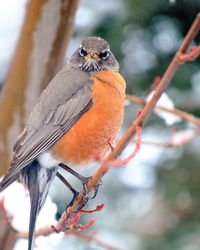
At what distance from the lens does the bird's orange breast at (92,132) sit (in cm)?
329

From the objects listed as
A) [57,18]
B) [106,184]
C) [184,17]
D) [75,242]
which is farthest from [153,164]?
[57,18]

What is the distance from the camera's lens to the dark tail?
3193 mm

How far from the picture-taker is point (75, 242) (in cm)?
485

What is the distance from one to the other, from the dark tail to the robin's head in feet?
2.36

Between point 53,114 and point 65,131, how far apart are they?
172 mm

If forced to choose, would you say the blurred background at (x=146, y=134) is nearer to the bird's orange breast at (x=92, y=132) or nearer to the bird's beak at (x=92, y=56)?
the bird's beak at (x=92, y=56)

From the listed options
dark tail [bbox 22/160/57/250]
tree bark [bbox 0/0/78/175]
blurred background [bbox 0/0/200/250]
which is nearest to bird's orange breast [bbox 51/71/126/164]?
dark tail [bbox 22/160/57/250]

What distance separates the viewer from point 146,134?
4758 millimetres

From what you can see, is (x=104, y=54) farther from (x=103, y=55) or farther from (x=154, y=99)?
(x=154, y=99)

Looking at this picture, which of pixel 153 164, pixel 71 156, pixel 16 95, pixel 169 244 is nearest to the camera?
pixel 71 156

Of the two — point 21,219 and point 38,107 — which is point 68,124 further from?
point 21,219

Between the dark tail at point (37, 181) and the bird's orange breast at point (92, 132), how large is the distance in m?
0.10

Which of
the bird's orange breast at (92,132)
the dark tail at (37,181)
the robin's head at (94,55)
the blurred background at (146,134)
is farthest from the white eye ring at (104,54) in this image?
the dark tail at (37,181)

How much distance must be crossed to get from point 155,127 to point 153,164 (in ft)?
1.50
